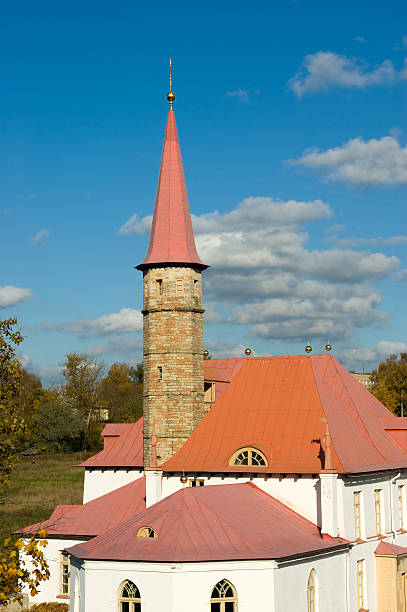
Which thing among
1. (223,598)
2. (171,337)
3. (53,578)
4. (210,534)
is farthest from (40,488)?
(223,598)

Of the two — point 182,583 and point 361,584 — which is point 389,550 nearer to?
point 361,584

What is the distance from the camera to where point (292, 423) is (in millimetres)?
34844

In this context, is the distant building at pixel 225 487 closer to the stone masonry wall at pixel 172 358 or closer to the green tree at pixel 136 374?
the stone masonry wall at pixel 172 358

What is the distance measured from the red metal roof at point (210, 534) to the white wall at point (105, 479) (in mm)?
10514

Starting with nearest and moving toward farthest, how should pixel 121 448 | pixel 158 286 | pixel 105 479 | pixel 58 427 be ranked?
1. pixel 158 286
2. pixel 105 479
3. pixel 121 448
4. pixel 58 427

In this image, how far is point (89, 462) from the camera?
141 ft

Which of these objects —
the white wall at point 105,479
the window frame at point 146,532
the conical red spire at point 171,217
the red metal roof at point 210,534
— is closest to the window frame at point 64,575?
the white wall at point 105,479

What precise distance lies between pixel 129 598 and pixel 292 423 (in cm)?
1094

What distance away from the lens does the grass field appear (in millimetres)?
57753

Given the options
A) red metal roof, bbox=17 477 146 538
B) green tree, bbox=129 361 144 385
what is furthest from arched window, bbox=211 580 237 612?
green tree, bbox=129 361 144 385

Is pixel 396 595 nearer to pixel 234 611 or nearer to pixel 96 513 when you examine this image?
pixel 234 611

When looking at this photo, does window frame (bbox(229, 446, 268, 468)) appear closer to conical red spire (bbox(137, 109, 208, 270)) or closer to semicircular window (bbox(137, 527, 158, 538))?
semicircular window (bbox(137, 527, 158, 538))

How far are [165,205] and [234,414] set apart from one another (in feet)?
33.3

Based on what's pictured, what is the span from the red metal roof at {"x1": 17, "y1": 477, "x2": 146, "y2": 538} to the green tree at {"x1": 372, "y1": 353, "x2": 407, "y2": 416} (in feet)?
222
